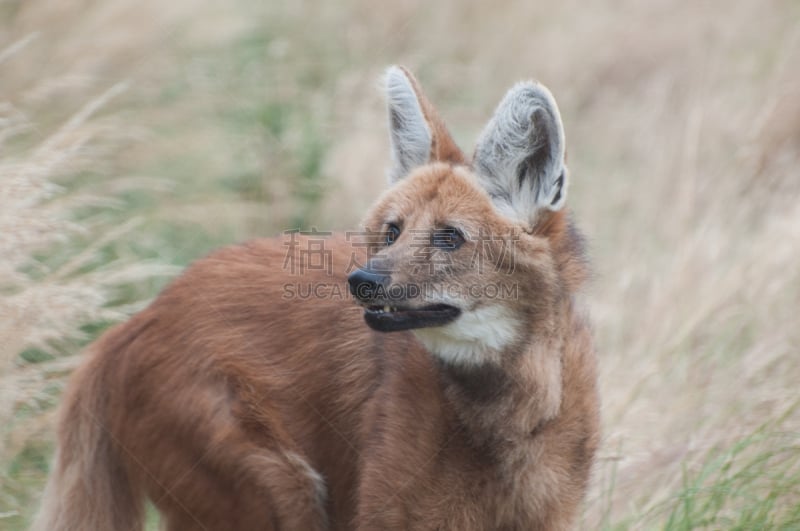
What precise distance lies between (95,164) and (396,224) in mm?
2860

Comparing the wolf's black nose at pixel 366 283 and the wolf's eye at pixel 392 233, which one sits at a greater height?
the wolf's eye at pixel 392 233

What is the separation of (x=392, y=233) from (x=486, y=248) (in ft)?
1.12

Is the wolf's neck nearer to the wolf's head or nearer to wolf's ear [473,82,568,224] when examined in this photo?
the wolf's head

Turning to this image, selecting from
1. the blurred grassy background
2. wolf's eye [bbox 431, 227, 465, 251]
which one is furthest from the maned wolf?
the blurred grassy background

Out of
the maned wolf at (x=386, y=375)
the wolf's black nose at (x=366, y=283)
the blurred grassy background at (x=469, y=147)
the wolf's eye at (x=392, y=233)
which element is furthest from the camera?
→ the blurred grassy background at (x=469, y=147)

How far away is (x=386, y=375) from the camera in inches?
128

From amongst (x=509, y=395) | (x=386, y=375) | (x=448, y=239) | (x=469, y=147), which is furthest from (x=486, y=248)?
(x=469, y=147)

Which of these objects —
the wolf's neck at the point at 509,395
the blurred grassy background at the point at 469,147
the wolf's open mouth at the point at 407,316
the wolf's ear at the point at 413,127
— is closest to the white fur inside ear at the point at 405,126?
the wolf's ear at the point at 413,127

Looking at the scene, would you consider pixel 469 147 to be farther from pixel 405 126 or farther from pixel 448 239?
pixel 448 239

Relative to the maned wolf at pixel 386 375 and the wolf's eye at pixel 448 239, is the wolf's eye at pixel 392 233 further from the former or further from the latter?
the wolf's eye at pixel 448 239

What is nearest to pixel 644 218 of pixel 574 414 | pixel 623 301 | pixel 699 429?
pixel 623 301

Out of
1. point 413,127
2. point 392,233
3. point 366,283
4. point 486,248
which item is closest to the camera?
point 366,283

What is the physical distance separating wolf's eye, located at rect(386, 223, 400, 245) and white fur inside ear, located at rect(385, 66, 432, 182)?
32 cm

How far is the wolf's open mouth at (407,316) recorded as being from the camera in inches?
116
